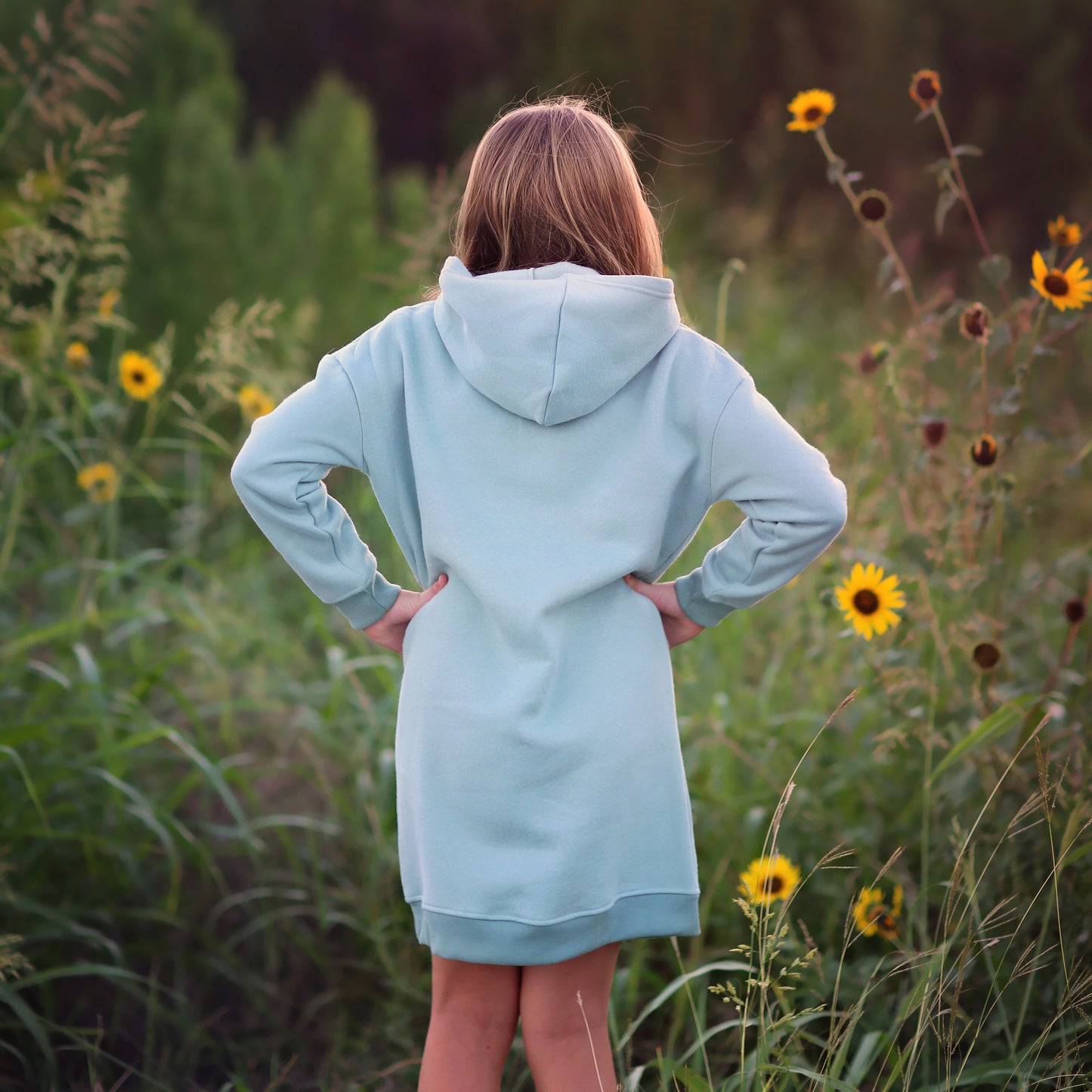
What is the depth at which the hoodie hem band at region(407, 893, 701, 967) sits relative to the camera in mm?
1333

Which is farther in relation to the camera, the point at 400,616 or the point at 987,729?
the point at 987,729

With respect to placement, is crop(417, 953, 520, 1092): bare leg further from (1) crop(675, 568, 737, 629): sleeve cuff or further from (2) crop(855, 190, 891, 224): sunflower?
(2) crop(855, 190, 891, 224): sunflower

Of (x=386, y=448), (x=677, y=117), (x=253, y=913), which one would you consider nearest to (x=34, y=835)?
(x=253, y=913)

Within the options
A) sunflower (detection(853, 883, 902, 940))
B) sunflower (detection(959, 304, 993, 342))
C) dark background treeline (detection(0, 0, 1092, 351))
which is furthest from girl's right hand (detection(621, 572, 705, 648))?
dark background treeline (detection(0, 0, 1092, 351))

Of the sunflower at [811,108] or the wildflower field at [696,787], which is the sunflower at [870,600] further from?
the sunflower at [811,108]

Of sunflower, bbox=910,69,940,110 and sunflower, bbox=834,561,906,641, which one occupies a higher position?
sunflower, bbox=910,69,940,110

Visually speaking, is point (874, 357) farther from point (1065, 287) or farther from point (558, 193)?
point (558, 193)

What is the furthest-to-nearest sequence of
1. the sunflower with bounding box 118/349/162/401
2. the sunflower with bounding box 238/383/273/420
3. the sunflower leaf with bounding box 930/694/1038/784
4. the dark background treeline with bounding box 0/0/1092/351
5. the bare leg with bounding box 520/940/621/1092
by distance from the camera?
the dark background treeline with bounding box 0/0/1092/351 → the sunflower with bounding box 238/383/273/420 → the sunflower with bounding box 118/349/162/401 → the sunflower leaf with bounding box 930/694/1038/784 → the bare leg with bounding box 520/940/621/1092

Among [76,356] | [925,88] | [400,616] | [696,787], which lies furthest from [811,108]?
[76,356]

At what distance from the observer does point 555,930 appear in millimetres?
1332

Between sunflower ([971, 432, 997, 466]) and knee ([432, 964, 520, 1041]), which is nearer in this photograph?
knee ([432, 964, 520, 1041])

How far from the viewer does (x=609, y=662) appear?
1.36 meters

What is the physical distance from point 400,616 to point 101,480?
1.45 metres

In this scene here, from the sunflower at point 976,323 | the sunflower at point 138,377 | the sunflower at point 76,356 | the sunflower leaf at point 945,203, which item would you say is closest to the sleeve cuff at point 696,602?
the sunflower at point 976,323
